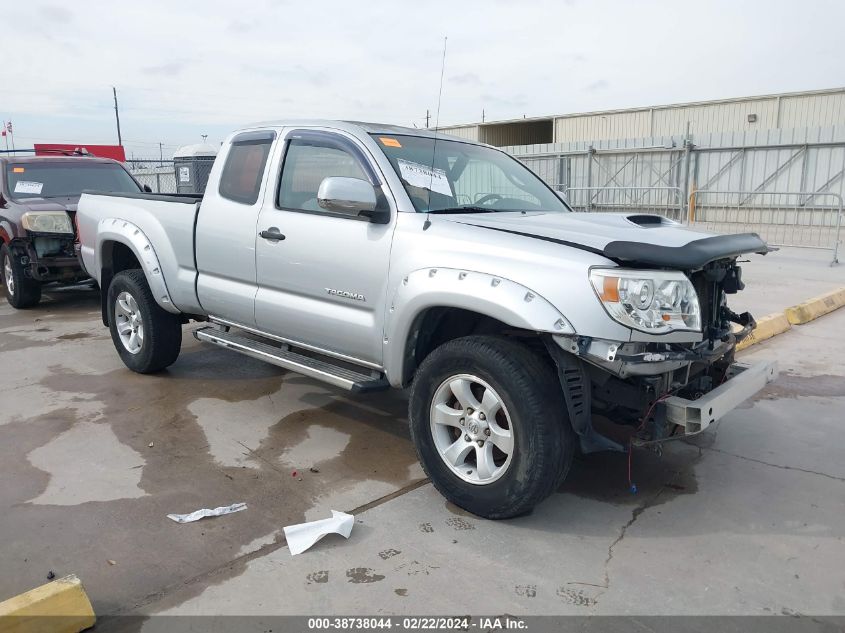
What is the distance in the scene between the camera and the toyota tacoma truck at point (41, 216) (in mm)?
8414

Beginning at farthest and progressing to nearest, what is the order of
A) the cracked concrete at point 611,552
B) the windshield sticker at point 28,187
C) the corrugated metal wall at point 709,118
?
the corrugated metal wall at point 709,118 < the windshield sticker at point 28,187 < the cracked concrete at point 611,552

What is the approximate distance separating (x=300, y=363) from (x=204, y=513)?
111 cm

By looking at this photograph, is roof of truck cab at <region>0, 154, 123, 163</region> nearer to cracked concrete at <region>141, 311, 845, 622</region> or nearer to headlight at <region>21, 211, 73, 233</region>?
headlight at <region>21, 211, 73, 233</region>

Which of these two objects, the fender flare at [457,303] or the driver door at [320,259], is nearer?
the fender flare at [457,303]

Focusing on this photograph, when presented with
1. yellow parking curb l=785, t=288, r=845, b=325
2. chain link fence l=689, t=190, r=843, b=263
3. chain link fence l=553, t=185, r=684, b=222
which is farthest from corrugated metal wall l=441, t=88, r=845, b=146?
yellow parking curb l=785, t=288, r=845, b=325

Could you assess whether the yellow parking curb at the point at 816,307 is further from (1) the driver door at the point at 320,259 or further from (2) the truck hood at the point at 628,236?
(1) the driver door at the point at 320,259

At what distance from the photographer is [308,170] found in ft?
14.5

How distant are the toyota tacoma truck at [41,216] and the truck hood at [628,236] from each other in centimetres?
658

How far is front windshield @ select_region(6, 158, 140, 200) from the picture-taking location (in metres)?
9.03

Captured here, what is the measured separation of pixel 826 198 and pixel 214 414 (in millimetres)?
15377

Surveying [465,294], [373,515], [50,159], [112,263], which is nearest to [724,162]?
[50,159]

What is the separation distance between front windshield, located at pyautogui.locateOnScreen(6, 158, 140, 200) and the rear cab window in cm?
495

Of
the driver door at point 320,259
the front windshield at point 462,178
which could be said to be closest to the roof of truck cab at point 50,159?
the driver door at point 320,259

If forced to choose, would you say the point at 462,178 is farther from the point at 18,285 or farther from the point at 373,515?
the point at 18,285
